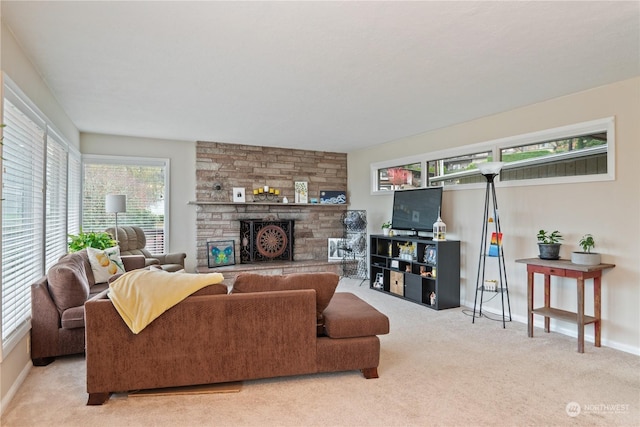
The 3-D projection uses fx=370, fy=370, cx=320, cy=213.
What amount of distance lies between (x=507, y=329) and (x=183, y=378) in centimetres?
337

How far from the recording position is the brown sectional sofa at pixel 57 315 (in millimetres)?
3027

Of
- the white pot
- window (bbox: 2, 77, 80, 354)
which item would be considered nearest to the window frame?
the white pot

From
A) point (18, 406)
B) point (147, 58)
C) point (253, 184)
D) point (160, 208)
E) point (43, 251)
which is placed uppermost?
point (147, 58)

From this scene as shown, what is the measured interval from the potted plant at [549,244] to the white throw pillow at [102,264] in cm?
459

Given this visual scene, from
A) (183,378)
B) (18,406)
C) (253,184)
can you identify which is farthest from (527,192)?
(18,406)

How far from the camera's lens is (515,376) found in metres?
2.91

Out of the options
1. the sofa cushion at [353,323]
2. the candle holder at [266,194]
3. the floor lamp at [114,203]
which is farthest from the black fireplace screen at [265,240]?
the sofa cushion at [353,323]

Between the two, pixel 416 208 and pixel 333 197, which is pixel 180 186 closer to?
pixel 333 197

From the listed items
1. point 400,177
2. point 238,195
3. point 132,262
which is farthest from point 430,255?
point 132,262

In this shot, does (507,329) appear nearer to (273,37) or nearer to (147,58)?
(273,37)

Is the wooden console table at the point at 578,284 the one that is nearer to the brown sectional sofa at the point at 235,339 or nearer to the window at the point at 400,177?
the brown sectional sofa at the point at 235,339

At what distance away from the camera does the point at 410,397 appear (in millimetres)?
2566

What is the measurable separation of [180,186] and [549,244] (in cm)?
555

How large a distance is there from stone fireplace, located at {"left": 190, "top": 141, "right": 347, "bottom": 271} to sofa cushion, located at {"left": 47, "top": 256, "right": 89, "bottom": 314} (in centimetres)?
326
